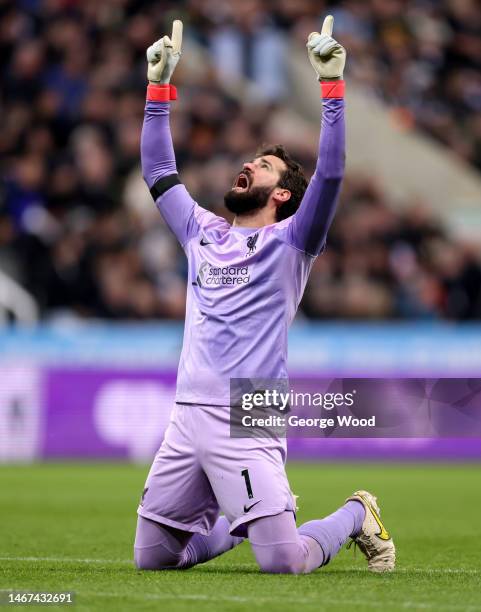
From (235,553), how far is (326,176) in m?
2.63

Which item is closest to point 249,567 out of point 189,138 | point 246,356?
point 246,356

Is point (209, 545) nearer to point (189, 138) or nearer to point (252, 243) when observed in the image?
point (252, 243)

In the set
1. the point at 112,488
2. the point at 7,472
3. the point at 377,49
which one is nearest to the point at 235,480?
the point at 112,488

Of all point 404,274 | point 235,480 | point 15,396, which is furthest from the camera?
point 404,274

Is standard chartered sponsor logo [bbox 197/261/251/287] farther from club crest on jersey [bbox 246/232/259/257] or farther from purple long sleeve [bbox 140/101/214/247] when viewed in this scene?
purple long sleeve [bbox 140/101/214/247]

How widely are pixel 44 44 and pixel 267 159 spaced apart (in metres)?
12.5

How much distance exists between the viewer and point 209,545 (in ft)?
20.7

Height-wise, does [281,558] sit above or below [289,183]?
below

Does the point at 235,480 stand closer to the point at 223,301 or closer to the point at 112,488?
the point at 223,301

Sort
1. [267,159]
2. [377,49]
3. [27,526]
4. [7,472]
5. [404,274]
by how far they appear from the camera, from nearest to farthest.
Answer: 1. [267,159]
2. [27,526]
3. [7,472]
4. [404,274]
5. [377,49]

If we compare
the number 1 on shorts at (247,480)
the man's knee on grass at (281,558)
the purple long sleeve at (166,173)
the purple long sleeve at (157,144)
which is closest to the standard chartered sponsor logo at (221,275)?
the purple long sleeve at (166,173)

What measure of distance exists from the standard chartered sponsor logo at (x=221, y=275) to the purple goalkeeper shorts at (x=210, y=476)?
0.56 metres

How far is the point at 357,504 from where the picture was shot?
6.24 meters

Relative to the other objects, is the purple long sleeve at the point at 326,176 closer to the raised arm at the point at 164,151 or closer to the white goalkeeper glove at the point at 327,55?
the white goalkeeper glove at the point at 327,55
